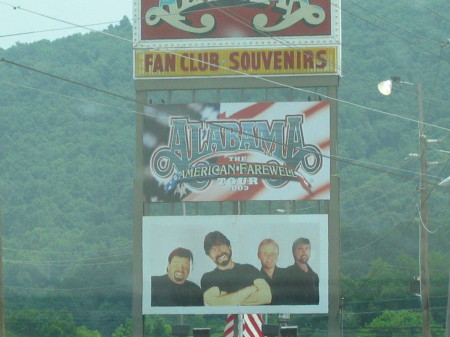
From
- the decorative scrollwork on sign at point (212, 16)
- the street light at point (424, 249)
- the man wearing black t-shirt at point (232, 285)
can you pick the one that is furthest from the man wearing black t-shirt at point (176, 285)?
the street light at point (424, 249)

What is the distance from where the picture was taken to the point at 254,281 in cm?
2873

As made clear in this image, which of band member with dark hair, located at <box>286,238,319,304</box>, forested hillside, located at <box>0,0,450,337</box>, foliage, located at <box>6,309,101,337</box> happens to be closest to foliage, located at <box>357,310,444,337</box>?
forested hillside, located at <box>0,0,450,337</box>

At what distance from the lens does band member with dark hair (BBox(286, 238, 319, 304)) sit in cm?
2864

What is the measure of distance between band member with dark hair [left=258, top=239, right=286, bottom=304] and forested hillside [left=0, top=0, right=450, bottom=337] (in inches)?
601

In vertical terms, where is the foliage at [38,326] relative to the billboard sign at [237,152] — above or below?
below

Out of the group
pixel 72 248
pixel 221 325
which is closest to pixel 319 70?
pixel 221 325

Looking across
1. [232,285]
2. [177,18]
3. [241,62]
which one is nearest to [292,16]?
[241,62]

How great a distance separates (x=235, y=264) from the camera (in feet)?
94.6

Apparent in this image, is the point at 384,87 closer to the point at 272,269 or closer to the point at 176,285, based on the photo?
the point at 272,269

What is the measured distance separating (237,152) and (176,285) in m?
3.46

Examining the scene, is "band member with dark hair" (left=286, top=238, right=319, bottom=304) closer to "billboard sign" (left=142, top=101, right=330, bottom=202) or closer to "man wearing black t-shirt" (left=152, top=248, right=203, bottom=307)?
"billboard sign" (left=142, top=101, right=330, bottom=202)

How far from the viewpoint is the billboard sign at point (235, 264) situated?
28672mm

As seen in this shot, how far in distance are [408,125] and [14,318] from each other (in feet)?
143

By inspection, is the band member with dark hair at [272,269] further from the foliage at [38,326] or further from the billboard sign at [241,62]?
the foliage at [38,326]
